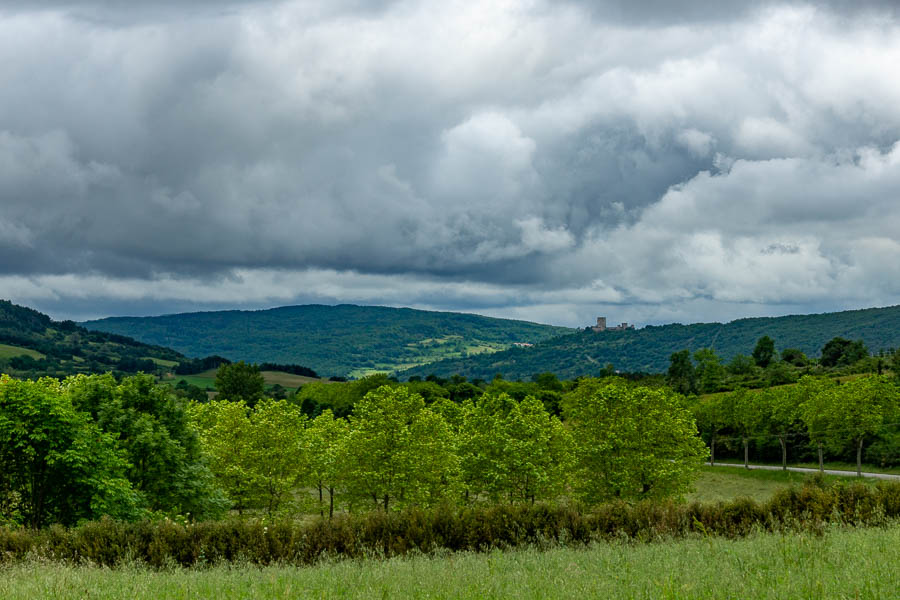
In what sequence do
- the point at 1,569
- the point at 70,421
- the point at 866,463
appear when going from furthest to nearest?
the point at 866,463
the point at 70,421
the point at 1,569

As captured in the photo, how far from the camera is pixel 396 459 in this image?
54844 mm

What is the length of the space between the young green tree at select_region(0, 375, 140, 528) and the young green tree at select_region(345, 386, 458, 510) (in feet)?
78.3

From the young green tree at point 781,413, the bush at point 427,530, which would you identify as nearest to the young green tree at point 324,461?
the bush at point 427,530

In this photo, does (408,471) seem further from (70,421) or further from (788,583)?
(788,583)

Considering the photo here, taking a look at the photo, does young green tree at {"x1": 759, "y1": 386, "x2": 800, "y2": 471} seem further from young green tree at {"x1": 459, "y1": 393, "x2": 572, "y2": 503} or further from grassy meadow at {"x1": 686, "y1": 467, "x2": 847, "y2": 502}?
young green tree at {"x1": 459, "y1": 393, "x2": 572, "y2": 503}

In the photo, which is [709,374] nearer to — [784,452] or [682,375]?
[682,375]

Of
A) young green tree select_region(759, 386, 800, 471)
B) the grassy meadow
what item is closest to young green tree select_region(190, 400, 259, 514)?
the grassy meadow

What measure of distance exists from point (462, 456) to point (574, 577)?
163ft

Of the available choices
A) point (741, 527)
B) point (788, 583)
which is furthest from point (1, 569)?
point (741, 527)

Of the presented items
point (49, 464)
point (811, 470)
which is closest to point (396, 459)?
point (49, 464)

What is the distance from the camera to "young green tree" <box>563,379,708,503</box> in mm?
55906

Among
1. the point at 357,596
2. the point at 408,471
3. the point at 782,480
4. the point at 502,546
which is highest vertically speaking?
the point at 357,596

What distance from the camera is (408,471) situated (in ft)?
181

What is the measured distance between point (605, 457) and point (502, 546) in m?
40.9
